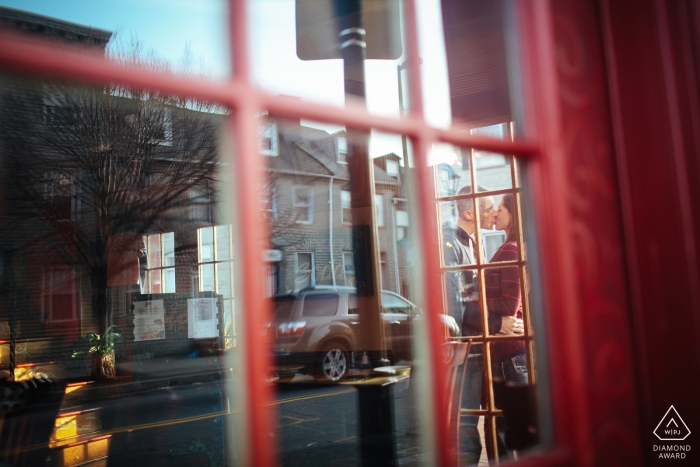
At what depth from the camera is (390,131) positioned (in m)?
0.98

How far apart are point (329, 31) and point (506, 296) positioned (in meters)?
1.50

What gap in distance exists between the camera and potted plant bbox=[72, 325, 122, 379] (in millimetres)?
9734

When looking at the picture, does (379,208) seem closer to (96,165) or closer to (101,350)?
(96,165)

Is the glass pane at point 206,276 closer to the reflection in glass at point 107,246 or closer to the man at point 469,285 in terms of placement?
the reflection in glass at point 107,246

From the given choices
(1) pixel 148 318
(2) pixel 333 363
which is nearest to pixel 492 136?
(2) pixel 333 363

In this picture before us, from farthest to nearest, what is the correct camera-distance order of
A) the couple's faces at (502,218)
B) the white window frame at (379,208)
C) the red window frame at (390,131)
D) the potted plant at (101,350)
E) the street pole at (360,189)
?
1. the potted plant at (101,350)
2. the white window frame at (379,208)
3. the street pole at (360,189)
4. the couple's faces at (502,218)
5. the red window frame at (390,131)

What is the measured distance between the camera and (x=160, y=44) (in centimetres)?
481

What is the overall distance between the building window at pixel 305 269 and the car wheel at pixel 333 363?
9.08 ft

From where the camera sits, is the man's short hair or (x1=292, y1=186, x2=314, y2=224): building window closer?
the man's short hair

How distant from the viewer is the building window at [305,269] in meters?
11.1

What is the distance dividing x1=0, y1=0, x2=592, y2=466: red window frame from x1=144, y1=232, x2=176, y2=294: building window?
10576 millimetres

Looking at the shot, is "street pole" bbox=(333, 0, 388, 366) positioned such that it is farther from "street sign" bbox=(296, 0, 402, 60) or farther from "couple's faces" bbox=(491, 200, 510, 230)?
"couple's faces" bbox=(491, 200, 510, 230)

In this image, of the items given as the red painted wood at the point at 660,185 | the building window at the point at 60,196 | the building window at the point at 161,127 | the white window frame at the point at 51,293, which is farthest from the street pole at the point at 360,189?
the white window frame at the point at 51,293

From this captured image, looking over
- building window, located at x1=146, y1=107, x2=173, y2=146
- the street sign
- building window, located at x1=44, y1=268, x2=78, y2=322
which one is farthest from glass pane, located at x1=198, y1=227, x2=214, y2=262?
the street sign
